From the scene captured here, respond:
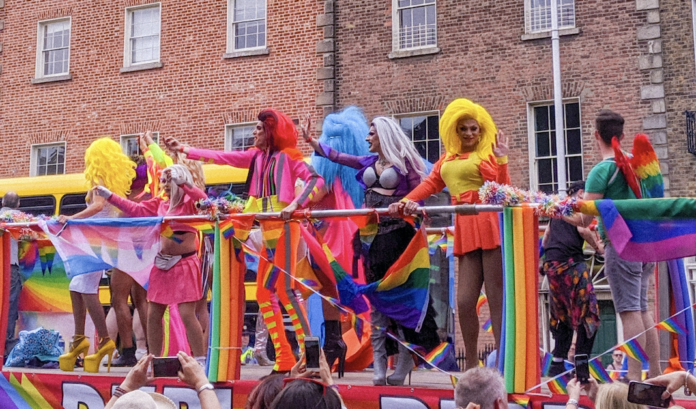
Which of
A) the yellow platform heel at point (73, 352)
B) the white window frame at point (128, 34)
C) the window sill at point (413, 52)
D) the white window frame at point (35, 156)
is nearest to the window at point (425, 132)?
the window sill at point (413, 52)

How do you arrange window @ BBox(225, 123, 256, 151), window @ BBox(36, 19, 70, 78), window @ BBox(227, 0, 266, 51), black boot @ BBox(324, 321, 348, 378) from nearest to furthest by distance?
black boot @ BBox(324, 321, 348, 378) < window @ BBox(225, 123, 256, 151) < window @ BBox(227, 0, 266, 51) < window @ BBox(36, 19, 70, 78)

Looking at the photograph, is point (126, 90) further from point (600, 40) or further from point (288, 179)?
point (288, 179)

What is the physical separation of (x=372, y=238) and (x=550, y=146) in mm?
11432

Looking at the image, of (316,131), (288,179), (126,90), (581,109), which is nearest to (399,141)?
(288,179)

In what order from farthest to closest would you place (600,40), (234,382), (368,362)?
(600,40) → (368,362) → (234,382)

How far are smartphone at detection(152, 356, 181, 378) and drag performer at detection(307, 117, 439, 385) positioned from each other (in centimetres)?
186

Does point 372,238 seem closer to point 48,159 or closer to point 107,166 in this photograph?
point 107,166

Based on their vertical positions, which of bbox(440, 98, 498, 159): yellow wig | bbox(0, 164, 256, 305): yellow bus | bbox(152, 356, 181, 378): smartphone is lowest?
bbox(152, 356, 181, 378): smartphone

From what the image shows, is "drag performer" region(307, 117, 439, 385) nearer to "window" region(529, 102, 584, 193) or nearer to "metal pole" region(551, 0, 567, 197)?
"metal pole" region(551, 0, 567, 197)

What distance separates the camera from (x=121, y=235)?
6594 mm

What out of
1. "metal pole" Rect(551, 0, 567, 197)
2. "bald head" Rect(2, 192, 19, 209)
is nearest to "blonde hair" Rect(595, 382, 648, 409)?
"bald head" Rect(2, 192, 19, 209)

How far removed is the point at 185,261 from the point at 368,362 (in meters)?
1.74

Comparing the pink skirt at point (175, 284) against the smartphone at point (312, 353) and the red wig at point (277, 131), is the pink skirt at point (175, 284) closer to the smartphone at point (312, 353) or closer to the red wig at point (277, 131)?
the red wig at point (277, 131)

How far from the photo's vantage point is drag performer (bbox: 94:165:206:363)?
21.8 feet
